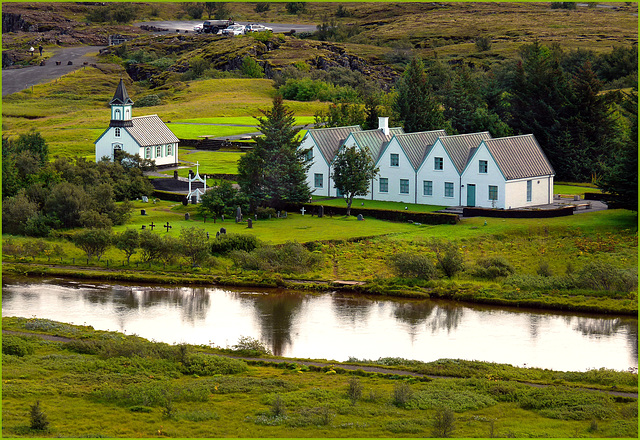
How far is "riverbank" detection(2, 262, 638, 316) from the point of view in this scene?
47.6 meters

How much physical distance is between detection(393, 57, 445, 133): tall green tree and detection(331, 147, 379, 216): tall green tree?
57.1 feet

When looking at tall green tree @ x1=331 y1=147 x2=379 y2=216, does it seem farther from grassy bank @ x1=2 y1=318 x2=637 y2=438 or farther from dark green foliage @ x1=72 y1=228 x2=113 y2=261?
grassy bank @ x1=2 y1=318 x2=637 y2=438

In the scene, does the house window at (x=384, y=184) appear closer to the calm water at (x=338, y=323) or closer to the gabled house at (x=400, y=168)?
the gabled house at (x=400, y=168)

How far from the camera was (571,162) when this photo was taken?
8300 centimetres

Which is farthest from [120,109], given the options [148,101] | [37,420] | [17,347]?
[37,420]

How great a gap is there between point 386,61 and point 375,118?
7595 centimetres

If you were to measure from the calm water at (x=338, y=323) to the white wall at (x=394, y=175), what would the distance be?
2181 cm

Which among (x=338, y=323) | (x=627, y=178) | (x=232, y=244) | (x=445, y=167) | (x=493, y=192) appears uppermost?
(x=445, y=167)

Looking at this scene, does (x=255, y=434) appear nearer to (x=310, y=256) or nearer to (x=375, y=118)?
(x=310, y=256)

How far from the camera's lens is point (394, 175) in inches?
2800

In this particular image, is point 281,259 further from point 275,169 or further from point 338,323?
point 275,169

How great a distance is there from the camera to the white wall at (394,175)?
7050 cm

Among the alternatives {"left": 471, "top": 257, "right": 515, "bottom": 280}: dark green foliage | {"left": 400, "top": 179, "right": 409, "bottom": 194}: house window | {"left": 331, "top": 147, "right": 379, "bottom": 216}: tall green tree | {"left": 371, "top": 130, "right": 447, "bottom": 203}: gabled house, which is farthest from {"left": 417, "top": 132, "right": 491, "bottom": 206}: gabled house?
{"left": 471, "top": 257, "right": 515, "bottom": 280}: dark green foliage

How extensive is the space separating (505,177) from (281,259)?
19.0 m
